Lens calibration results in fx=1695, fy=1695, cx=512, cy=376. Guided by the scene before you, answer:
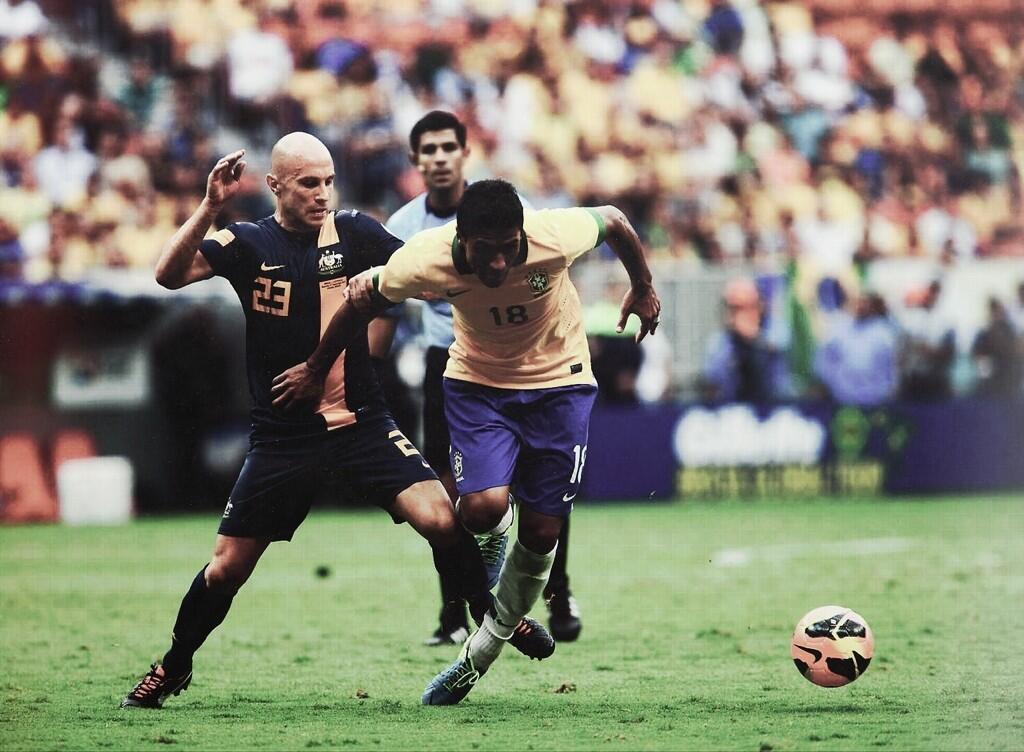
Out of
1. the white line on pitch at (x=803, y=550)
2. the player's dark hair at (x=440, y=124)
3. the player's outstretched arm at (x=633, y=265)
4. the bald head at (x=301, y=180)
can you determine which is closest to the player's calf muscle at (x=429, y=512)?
the player's outstretched arm at (x=633, y=265)

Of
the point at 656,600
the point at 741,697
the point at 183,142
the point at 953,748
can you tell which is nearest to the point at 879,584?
the point at 656,600

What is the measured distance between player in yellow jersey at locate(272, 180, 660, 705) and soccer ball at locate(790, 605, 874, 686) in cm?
120

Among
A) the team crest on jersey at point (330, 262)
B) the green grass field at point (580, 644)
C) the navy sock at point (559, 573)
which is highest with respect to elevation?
the team crest on jersey at point (330, 262)

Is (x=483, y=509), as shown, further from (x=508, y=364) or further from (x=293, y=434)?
(x=293, y=434)

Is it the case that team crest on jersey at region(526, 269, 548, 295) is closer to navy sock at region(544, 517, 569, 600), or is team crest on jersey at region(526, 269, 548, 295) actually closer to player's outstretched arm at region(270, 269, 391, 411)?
player's outstretched arm at region(270, 269, 391, 411)

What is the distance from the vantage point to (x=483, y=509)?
24.5 feet

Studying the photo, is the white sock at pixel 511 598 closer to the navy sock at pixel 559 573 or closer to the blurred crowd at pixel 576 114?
the navy sock at pixel 559 573

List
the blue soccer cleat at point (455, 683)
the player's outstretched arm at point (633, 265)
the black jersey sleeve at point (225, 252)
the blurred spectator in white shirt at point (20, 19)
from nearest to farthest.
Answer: the black jersey sleeve at point (225, 252)
the blue soccer cleat at point (455, 683)
the player's outstretched arm at point (633, 265)
the blurred spectator in white shirt at point (20, 19)

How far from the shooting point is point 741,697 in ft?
24.6

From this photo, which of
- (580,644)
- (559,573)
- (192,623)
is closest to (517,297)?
(192,623)

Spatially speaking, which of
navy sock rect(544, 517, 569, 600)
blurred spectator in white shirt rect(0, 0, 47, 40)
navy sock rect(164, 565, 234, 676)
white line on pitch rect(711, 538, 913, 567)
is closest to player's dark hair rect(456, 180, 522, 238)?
navy sock rect(164, 565, 234, 676)

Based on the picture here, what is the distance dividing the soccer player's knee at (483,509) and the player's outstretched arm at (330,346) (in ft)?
2.70

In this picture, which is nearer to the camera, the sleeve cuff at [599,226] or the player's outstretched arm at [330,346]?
the player's outstretched arm at [330,346]

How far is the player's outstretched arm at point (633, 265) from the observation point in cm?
757
